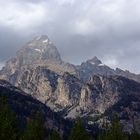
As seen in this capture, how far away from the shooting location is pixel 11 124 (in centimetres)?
11838

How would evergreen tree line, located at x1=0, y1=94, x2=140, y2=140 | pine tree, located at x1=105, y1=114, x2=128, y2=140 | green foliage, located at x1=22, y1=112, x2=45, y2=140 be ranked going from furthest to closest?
green foliage, located at x1=22, y1=112, x2=45, y2=140 → pine tree, located at x1=105, y1=114, x2=128, y2=140 → evergreen tree line, located at x1=0, y1=94, x2=140, y2=140

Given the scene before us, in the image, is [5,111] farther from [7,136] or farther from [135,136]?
[135,136]

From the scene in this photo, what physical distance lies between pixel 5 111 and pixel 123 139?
1453 inches

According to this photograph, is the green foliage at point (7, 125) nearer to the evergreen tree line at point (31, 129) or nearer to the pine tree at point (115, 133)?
the evergreen tree line at point (31, 129)

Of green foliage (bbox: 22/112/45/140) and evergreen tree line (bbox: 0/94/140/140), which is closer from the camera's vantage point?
evergreen tree line (bbox: 0/94/140/140)

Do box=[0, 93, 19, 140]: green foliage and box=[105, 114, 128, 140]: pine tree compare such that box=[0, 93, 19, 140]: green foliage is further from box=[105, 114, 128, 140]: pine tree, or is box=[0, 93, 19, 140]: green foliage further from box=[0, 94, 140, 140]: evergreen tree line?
box=[105, 114, 128, 140]: pine tree

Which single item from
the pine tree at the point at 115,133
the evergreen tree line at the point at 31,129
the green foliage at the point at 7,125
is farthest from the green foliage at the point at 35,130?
the pine tree at the point at 115,133

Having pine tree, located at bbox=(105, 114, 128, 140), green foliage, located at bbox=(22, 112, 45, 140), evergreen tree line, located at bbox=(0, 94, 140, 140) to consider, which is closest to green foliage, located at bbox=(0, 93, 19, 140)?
evergreen tree line, located at bbox=(0, 94, 140, 140)

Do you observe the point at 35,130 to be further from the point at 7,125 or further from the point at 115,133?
the point at 115,133

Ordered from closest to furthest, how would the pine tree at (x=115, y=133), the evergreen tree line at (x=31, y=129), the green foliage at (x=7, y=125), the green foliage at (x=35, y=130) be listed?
the green foliage at (x=7, y=125), the evergreen tree line at (x=31, y=129), the pine tree at (x=115, y=133), the green foliage at (x=35, y=130)

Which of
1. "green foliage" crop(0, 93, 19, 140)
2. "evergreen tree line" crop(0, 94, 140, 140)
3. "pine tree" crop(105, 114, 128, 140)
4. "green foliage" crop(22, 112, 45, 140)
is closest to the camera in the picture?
"green foliage" crop(0, 93, 19, 140)

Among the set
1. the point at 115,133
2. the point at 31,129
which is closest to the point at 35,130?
the point at 31,129

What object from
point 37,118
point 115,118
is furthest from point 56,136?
point 115,118

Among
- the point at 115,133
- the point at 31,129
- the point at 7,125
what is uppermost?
the point at 31,129
